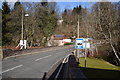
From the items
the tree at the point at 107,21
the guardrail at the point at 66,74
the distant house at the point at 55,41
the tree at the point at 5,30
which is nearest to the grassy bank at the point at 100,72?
the guardrail at the point at 66,74

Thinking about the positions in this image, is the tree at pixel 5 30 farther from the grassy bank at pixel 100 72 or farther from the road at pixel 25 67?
the grassy bank at pixel 100 72

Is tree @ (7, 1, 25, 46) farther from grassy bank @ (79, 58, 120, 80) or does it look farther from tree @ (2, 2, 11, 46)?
grassy bank @ (79, 58, 120, 80)

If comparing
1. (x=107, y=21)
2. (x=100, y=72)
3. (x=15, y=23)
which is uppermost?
(x=15, y=23)

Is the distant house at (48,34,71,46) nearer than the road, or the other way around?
the road

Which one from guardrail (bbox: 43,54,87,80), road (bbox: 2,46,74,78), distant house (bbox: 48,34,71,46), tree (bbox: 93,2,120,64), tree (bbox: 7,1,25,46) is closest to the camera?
guardrail (bbox: 43,54,87,80)

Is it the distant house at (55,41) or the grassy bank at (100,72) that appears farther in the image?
the distant house at (55,41)

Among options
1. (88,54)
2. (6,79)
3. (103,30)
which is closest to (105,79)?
(6,79)

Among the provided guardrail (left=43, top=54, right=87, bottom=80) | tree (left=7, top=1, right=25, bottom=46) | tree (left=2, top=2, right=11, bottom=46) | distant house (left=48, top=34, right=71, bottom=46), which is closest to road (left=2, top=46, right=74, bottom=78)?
guardrail (left=43, top=54, right=87, bottom=80)

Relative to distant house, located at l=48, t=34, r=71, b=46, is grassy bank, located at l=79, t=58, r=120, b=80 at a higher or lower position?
lower

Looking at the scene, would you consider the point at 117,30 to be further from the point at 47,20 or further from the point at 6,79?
the point at 47,20

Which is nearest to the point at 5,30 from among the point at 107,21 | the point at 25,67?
the point at 107,21

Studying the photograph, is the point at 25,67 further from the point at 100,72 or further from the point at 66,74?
the point at 100,72

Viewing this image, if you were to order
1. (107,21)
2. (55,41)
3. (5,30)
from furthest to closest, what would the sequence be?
(55,41)
(5,30)
(107,21)

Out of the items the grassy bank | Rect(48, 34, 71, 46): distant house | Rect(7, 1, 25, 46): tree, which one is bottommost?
the grassy bank
